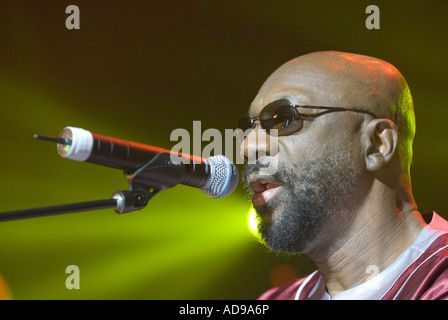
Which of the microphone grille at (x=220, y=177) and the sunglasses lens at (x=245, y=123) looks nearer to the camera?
the microphone grille at (x=220, y=177)

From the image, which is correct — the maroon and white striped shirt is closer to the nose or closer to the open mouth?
the open mouth

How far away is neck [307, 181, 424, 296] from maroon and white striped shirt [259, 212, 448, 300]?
0.05 metres

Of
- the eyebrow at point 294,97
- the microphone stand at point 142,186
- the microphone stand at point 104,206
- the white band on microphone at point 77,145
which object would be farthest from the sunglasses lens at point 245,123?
the white band on microphone at point 77,145

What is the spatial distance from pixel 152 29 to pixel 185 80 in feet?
1.76

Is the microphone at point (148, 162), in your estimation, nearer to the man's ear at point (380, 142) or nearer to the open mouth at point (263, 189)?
the open mouth at point (263, 189)

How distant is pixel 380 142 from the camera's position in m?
2.53

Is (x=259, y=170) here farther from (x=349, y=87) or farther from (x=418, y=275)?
(x=418, y=275)

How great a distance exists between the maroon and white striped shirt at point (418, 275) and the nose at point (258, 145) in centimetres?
77

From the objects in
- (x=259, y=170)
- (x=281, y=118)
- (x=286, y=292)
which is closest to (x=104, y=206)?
(x=259, y=170)

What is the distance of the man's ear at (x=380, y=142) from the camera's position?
249 cm

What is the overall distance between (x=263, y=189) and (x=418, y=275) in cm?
82

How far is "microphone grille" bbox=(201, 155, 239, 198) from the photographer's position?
6.61ft
